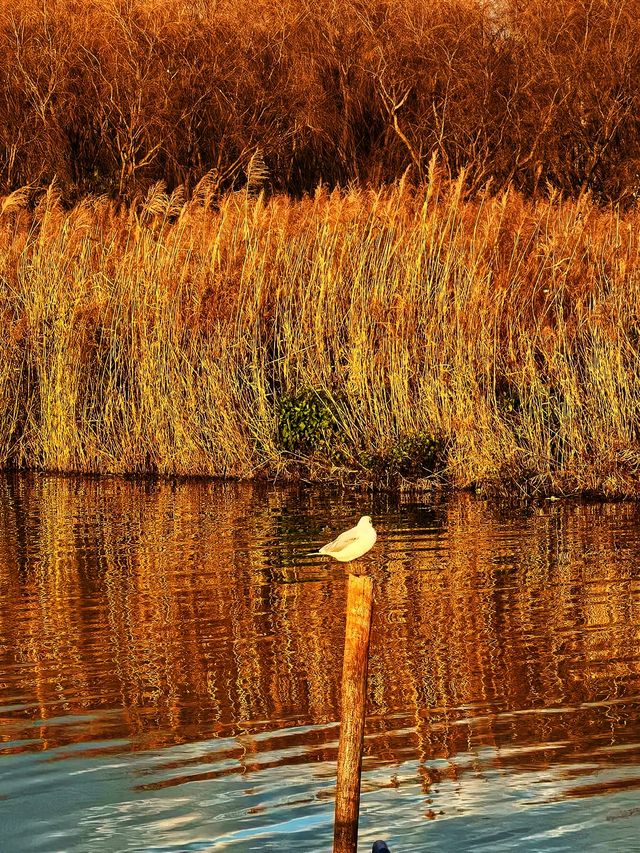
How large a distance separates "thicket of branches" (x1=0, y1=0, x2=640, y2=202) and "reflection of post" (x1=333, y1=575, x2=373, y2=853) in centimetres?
2418

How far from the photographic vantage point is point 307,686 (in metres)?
7.44

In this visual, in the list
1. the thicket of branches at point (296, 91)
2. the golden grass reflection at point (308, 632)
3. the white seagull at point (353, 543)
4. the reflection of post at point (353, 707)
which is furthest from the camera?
the thicket of branches at point (296, 91)

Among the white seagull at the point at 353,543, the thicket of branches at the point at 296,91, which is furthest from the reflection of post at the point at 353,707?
the thicket of branches at the point at 296,91

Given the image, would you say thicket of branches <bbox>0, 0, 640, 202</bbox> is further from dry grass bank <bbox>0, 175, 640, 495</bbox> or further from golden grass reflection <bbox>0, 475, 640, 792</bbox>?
golden grass reflection <bbox>0, 475, 640, 792</bbox>

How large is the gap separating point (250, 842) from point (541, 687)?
2224mm

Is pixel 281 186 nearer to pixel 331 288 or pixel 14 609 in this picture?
pixel 331 288

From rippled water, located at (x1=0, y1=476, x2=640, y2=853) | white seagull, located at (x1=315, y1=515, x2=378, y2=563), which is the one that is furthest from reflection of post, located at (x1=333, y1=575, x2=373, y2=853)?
white seagull, located at (x1=315, y1=515, x2=378, y2=563)

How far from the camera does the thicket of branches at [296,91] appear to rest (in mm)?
28312

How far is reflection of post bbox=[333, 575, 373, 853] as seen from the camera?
4.48 metres

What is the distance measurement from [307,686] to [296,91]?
916 inches

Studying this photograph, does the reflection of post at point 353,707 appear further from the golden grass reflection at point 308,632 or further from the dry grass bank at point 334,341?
the dry grass bank at point 334,341

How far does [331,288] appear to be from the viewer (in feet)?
48.9

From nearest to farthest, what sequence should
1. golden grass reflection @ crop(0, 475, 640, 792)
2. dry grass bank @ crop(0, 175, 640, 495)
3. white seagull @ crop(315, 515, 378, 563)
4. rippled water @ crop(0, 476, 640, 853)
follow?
rippled water @ crop(0, 476, 640, 853) → white seagull @ crop(315, 515, 378, 563) → golden grass reflection @ crop(0, 475, 640, 792) → dry grass bank @ crop(0, 175, 640, 495)

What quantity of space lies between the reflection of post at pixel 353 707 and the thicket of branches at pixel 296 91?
952 inches
